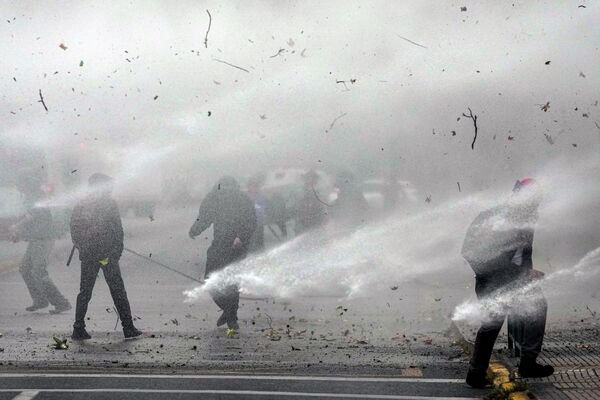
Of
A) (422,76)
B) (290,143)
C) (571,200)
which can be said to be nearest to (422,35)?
(422,76)

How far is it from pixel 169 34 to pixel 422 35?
4.06 meters

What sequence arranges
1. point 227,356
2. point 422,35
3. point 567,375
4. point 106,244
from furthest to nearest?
point 422,35
point 106,244
point 227,356
point 567,375

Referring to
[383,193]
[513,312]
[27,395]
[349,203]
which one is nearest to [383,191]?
[383,193]

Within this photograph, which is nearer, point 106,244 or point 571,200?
point 106,244

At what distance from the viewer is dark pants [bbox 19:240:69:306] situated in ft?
41.3

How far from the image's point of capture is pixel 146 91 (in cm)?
1711

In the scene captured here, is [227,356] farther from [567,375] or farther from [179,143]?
[179,143]

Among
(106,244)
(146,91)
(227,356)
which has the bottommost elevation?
(227,356)

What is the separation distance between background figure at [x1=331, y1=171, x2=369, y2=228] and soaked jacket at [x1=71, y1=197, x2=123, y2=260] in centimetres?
617

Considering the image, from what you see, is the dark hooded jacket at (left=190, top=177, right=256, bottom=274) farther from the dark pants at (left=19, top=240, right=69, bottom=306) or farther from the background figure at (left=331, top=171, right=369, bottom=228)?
the background figure at (left=331, top=171, right=369, bottom=228)

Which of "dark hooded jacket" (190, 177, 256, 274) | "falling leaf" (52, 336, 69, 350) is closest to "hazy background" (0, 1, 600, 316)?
"dark hooded jacket" (190, 177, 256, 274)

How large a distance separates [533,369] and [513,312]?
496 millimetres

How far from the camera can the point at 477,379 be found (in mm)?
8031

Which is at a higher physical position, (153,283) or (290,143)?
(290,143)
